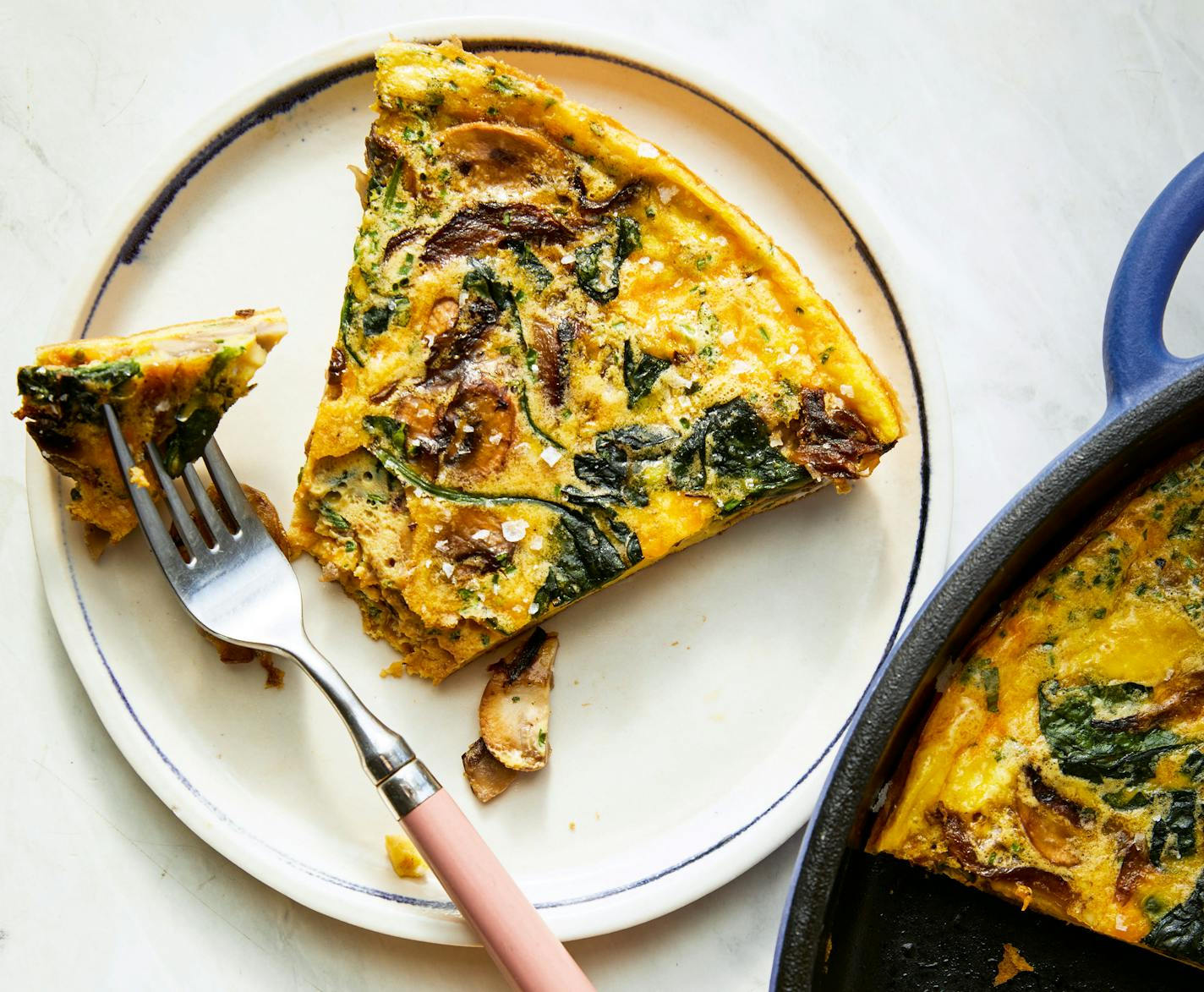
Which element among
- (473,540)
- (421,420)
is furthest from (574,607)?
(421,420)

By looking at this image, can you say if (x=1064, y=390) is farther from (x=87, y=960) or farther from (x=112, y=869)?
(x=87, y=960)

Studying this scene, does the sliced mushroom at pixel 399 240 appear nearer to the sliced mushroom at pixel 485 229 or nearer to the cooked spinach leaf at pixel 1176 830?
the sliced mushroom at pixel 485 229

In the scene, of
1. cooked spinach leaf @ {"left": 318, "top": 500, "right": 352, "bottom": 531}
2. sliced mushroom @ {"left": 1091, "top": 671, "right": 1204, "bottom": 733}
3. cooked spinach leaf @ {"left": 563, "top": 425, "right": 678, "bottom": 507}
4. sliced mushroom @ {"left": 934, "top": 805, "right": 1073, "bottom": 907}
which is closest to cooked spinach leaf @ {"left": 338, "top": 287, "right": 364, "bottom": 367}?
cooked spinach leaf @ {"left": 318, "top": 500, "right": 352, "bottom": 531}

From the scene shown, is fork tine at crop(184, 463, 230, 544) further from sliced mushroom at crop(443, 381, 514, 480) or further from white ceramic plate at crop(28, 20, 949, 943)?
sliced mushroom at crop(443, 381, 514, 480)

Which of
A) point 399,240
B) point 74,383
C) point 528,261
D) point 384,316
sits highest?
point 74,383

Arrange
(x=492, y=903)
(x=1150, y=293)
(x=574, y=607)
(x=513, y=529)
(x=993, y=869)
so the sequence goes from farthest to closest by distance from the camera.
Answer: (x=574, y=607)
(x=513, y=529)
(x=492, y=903)
(x=1150, y=293)
(x=993, y=869)

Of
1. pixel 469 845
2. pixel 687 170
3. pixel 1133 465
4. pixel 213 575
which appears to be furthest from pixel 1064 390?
pixel 213 575

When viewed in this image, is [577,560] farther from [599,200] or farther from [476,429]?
[599,200]
